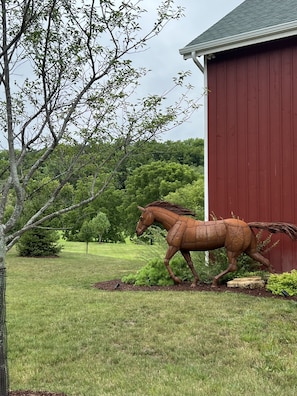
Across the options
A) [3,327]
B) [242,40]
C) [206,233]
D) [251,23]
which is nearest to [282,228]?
[206,233]

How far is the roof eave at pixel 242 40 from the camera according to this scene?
7.04 metres

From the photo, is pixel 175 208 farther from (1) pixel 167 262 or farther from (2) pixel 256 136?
(2) pixel 256 136

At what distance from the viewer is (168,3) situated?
3932 mm

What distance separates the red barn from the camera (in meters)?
7.43

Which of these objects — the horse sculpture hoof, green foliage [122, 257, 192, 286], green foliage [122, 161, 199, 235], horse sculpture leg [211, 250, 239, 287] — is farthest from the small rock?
green foliage [122, 161, 199, 235]

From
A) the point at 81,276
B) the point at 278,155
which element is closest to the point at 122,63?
the point at 278,155

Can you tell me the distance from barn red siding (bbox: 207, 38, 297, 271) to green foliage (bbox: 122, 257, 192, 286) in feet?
3.78

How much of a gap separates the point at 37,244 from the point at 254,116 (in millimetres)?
9781

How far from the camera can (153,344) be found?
169 inches

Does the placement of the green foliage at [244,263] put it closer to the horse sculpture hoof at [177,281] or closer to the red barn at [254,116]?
the red barn at [254,116]

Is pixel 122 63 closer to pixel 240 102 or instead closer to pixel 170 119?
pixel 170 119

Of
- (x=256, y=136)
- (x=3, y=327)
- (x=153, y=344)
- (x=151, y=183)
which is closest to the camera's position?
(x=3, y=327)

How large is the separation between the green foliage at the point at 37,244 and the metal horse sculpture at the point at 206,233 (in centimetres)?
837

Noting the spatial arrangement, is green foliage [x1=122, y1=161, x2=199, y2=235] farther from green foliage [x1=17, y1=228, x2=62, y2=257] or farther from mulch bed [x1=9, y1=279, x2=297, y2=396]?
mulch bed [x1=9, y1=279, x2=297, y2=396]
